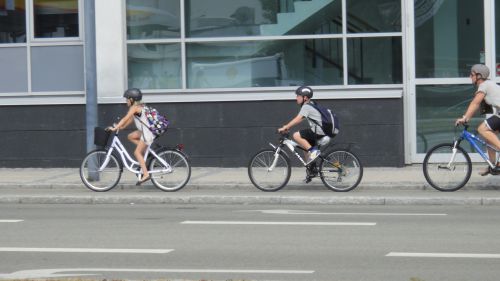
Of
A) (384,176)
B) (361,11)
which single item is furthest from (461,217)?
(361,11)

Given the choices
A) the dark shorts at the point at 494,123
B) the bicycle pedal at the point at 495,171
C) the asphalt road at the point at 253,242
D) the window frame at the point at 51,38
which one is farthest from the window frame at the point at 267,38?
the asphalt road at the point at 253,242

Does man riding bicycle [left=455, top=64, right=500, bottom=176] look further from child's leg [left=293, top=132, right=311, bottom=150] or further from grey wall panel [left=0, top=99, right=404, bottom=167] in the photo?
grey wall panel [left=0, top=99, right=404, bottom=167]

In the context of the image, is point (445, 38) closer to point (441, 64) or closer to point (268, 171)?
point (441, 64)

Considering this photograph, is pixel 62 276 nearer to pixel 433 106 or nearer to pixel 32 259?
pixel 32 259

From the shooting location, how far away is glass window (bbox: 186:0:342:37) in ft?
60.0

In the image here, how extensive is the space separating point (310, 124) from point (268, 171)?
93 cm

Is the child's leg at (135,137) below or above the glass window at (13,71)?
below

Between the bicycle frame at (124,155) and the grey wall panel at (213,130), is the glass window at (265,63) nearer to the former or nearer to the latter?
the grey wall panel at (213,130)

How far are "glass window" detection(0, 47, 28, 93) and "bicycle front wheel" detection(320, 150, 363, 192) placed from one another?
667cm

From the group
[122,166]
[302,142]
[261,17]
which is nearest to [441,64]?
[261,17]

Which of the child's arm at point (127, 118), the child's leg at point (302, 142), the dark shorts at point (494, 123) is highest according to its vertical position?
the child's arm at point (127, 118)

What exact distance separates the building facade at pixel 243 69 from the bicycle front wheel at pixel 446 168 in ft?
10.0

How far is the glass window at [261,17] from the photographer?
60.0 feet

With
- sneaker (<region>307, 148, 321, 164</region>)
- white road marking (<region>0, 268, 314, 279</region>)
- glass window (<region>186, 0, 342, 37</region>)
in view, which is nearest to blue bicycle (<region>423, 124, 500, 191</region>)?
sneaker (<region>307, 148, 321, 164</region>)
